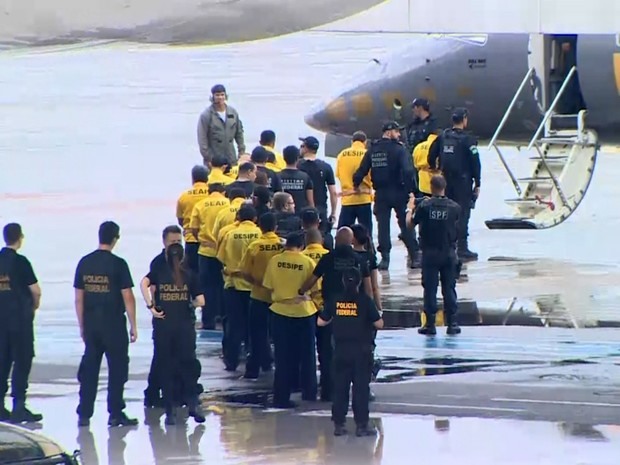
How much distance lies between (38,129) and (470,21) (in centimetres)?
3356

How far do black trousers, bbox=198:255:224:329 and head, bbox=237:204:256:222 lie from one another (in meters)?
2.09

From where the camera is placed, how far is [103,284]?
43.7ft

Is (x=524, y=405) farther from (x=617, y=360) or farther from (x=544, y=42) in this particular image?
(x=544, y=42)

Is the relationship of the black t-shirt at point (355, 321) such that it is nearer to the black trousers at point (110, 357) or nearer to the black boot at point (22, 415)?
the black trousers at point (110, 357)

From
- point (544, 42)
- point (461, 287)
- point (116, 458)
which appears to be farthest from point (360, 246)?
point (544, 42)

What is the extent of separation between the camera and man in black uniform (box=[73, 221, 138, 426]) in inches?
523

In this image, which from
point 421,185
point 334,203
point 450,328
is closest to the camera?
point 450,328

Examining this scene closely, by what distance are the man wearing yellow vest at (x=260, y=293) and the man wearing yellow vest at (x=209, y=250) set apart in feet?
4.45

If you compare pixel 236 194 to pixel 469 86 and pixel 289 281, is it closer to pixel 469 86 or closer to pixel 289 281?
pixel 289 281

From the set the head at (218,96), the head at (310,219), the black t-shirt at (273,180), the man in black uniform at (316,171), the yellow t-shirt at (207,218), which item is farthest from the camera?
the head at (218,96)

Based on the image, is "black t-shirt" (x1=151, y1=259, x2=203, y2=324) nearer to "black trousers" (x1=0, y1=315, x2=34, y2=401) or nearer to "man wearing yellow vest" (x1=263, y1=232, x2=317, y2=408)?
"man wearing yellow vest" (x1=263, y1=232, x2=317, y2=408)

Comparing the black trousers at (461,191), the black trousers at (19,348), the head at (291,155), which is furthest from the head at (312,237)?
the black trousers at (461,191)

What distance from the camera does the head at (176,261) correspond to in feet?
44.0

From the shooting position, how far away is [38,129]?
4434cm
